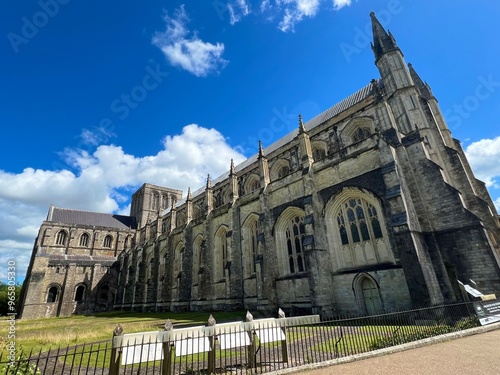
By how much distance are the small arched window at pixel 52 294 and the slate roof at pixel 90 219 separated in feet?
41.5

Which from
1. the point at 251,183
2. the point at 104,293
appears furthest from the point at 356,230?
the point at 104,293

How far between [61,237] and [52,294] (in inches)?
412

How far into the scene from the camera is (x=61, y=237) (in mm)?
43875

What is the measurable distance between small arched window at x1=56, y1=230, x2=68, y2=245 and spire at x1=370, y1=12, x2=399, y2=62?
50.0 m

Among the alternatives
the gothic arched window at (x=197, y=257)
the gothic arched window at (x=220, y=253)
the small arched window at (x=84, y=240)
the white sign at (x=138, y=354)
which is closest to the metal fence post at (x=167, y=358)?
the white sign at (x=138, y=354)

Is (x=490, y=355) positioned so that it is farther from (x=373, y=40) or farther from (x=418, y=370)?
(x=373, y=40)

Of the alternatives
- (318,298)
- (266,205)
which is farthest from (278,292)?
(266,205)

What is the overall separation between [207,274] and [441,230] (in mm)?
18062

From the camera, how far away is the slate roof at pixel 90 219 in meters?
46.6

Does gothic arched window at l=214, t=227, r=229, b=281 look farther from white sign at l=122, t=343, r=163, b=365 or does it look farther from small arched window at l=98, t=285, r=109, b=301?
small arched window at l=98, t=285, r=109, b=301

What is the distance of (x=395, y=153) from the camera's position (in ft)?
48.0

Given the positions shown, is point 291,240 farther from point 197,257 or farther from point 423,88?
point 423,88

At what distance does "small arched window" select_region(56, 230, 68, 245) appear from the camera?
43.4 m

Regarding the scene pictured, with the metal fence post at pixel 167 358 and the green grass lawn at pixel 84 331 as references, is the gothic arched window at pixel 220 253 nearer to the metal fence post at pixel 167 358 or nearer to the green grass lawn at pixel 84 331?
the green grass lawn at pixel 84 331
